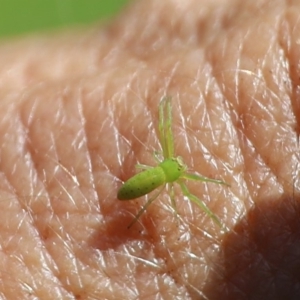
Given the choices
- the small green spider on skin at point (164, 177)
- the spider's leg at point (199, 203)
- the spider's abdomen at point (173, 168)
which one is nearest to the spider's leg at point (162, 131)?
the small green spider on skin at point (164, 177)

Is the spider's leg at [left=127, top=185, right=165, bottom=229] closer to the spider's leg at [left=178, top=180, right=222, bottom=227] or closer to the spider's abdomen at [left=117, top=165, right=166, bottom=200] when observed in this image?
the spider's abdomen at [left=117, top=165, right=166, bottom=200]

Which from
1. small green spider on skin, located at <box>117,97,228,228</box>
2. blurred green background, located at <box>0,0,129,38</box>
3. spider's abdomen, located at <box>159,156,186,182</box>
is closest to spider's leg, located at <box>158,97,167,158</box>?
small green spider on skin, located at <box>117,97,228,228</box>

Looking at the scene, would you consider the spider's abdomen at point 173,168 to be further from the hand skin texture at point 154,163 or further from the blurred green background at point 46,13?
the blurred green background at point 46,13

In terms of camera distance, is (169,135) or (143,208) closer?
(143,208)

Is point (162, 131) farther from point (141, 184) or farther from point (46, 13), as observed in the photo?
point (46, 13)

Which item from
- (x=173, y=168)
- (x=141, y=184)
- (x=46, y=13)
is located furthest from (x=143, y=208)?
(x=46, y=13)

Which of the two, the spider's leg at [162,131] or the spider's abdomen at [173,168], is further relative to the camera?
the spider's leg at [162,131]
